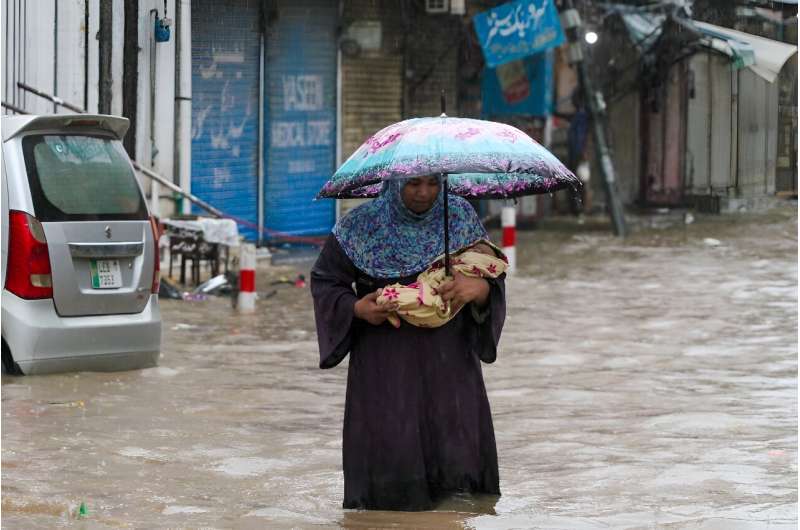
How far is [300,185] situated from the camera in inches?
778

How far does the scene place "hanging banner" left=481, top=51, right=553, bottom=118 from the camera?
2316 cm

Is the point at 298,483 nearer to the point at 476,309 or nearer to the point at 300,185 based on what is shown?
the point at 476,309

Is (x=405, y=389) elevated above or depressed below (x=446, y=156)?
below

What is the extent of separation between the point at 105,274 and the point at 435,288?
4.15 metres

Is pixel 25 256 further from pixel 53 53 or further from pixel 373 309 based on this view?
pixel 53 53

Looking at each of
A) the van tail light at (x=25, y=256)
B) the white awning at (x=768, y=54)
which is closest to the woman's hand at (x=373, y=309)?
the van tail light at (x=25, y=256)

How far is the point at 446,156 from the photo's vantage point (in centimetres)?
561

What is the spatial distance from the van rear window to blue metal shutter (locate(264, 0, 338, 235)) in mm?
9540

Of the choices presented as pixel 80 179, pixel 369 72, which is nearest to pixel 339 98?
pixel 369 72

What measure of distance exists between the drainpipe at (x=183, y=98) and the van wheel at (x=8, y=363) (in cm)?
616

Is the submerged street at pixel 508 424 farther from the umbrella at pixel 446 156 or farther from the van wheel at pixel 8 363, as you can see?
the umbrella at pixel 446 156

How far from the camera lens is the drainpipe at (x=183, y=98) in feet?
52.1

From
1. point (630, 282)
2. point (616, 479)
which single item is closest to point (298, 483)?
point (616, 479)

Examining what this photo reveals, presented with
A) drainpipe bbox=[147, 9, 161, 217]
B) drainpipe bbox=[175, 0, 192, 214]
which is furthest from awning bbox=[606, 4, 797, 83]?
drainpipe bbox=[147, 9, 161, 217]
